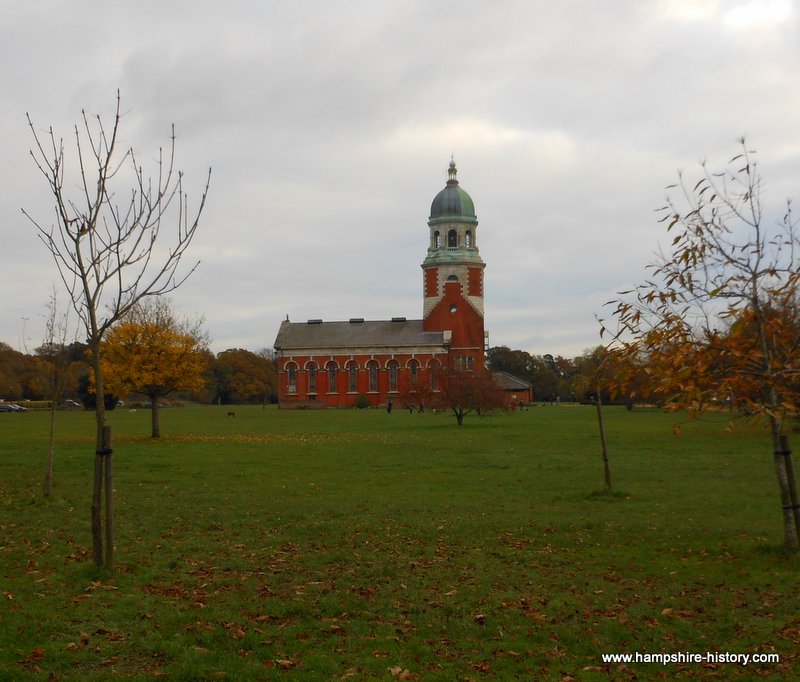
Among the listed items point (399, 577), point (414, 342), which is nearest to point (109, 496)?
point (399, 577)

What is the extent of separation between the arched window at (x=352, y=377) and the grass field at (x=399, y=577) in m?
77.3

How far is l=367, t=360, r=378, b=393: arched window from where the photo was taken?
99031 millimetres

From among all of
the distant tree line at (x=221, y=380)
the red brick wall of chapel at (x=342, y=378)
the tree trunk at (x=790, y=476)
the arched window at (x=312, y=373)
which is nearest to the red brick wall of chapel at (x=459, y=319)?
the red brick wall of chapel at (x=342, y=378)

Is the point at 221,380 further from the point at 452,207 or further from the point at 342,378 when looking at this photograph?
the point at 452,207

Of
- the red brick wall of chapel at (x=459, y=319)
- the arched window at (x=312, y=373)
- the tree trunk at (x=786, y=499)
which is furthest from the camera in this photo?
the arched window at (x=312, y=373)

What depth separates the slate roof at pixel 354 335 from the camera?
98812mm

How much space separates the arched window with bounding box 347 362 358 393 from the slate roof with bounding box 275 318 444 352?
7.38 ft

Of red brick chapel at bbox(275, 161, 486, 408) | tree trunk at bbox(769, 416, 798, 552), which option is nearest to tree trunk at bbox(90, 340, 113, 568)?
tree trunk at bbox(769, 416, 798, 552)

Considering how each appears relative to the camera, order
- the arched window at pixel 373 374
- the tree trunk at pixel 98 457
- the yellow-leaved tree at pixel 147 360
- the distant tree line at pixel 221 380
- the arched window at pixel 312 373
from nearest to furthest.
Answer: the tree trunk at pixel 98 457 → the yellow-leaved tree at pixel 147 360 → the arched window at pixel 373 374 → the arched window at pixel 312 373 → the distant tree line at pixel 221 380

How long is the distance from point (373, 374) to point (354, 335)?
16.9 feet

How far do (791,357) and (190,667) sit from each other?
782cm

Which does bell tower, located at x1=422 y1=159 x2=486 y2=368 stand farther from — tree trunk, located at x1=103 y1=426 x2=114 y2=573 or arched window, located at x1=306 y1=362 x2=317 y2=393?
tree trunk, located at x1=103 y1=426 x2=114 y2=573

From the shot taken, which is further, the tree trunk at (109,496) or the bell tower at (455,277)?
the bell tower at (455,277)

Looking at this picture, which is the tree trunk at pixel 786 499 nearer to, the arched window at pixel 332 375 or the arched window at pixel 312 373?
the arched window at pixel 332 375
